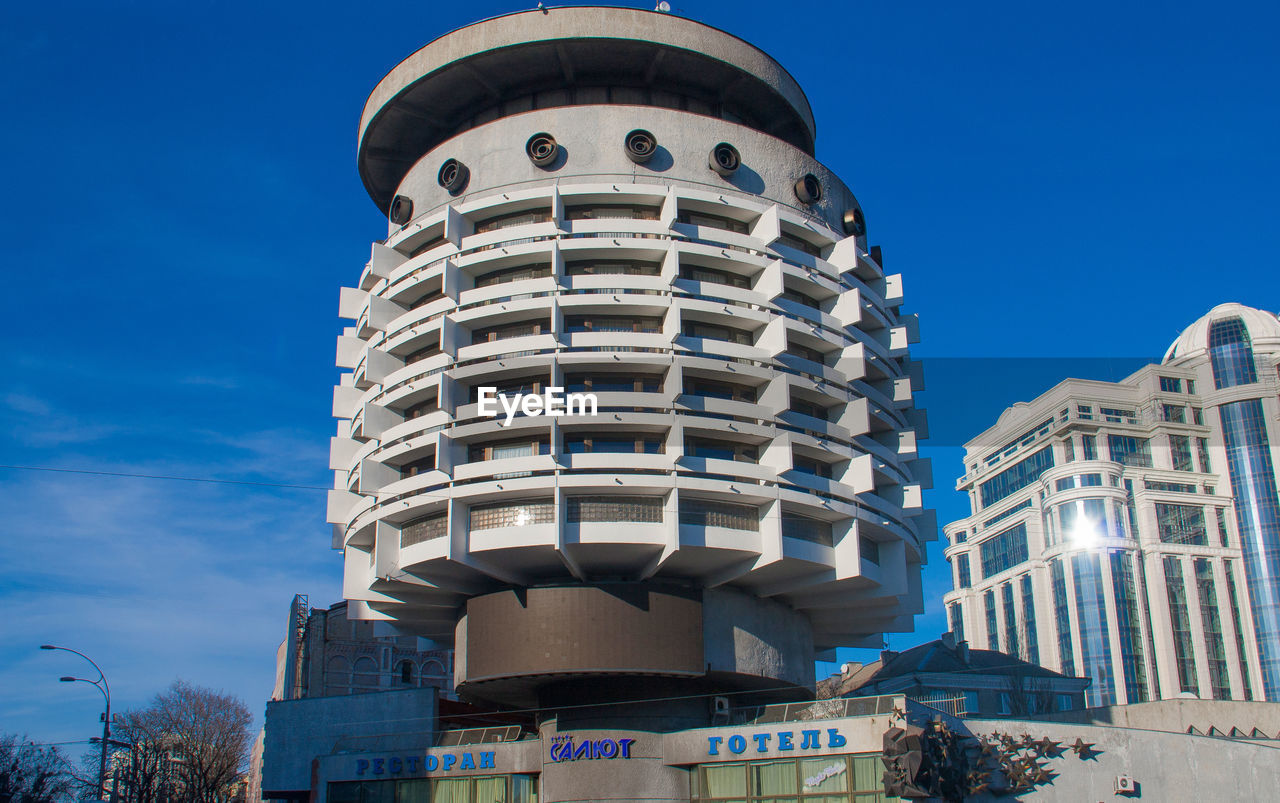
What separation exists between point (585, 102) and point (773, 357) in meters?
15.1

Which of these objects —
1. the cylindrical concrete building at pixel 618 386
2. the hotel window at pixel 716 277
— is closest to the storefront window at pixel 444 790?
the cylindrical concrete building at pixel 618 386

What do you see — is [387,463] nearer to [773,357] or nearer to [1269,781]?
[773,357]

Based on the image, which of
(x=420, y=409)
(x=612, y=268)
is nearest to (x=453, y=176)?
(x=612, y=268)

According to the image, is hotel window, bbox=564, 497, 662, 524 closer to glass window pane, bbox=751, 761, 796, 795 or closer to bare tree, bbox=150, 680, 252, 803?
glass window pane, bbox=751, 761, 796, 795

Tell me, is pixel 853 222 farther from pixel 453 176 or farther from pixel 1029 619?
pixel 1029 619

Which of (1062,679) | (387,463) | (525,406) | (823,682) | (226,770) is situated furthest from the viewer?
(823,682)

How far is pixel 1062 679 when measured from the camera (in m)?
89.9

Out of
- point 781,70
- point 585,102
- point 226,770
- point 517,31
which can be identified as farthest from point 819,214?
point 226,770

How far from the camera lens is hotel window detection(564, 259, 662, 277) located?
4600cm

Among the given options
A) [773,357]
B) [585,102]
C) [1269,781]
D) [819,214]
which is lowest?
[1269,781]

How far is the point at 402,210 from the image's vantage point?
50.8 m

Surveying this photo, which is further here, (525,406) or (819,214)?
(819,214)

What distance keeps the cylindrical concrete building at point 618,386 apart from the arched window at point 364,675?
26528 mm

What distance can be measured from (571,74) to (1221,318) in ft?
377
